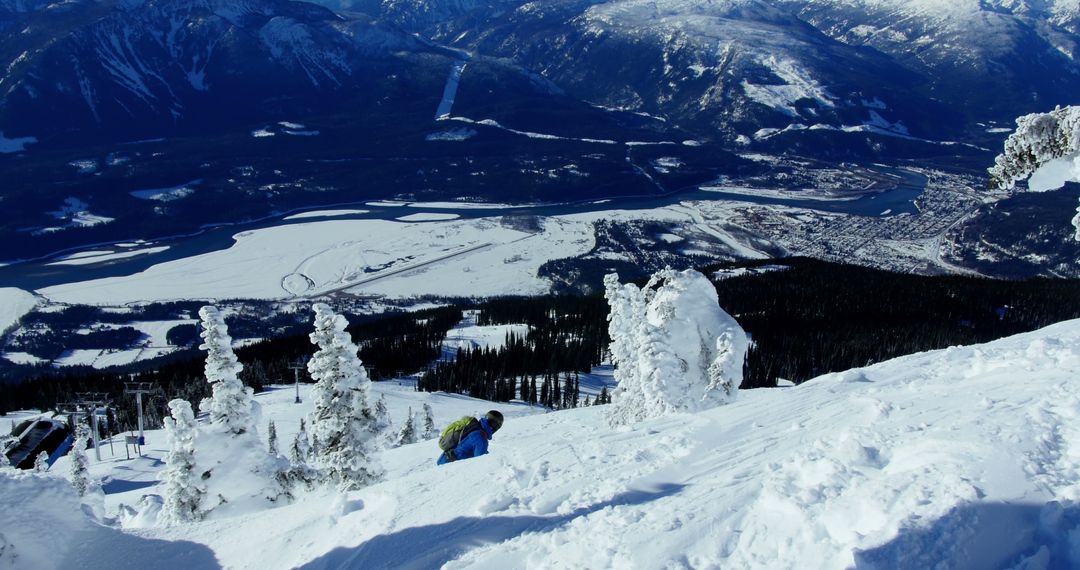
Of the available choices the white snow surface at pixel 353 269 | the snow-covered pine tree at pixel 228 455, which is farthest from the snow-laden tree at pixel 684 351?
the white snow surface at pixel 353 269

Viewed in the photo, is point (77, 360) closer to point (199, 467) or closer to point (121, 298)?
point (121, 298)

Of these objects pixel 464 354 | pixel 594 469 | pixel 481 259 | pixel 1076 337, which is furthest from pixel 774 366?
pixel 481 259

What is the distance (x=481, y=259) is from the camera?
17612 centimetres

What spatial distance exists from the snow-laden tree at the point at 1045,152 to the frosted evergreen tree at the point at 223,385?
75.7 ft

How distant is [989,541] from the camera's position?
336 inches

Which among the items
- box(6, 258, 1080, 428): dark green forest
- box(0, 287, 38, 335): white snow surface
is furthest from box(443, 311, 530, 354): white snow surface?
box(0, 287, 38, 335): white snow surface

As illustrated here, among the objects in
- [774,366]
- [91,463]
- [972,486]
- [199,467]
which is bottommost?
[774,366]

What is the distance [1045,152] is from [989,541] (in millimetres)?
12656

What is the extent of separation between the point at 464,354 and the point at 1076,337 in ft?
229

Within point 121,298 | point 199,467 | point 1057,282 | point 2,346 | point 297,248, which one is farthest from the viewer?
point 297,248

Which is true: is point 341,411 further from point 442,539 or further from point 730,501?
point 730,501

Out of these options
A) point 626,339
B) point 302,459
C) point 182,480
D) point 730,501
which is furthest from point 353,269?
point 730,501

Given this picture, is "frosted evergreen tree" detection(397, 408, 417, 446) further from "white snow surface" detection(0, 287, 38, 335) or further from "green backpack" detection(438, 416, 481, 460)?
"white snow surface" detection(0, 287, 38, 335)

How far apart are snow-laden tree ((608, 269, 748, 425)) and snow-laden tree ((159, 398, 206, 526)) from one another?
16304mm
